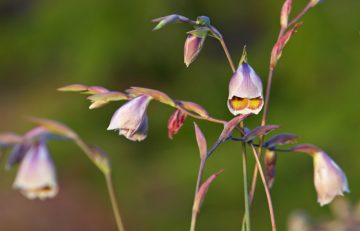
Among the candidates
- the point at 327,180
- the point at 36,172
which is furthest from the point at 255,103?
the point at 36,172

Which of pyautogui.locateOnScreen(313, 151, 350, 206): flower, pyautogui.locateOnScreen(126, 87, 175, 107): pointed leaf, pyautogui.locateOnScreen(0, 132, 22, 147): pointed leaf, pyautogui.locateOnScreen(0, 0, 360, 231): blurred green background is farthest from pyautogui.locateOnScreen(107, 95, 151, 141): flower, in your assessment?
pyautogui.locateOnScreen(0, 0, 360, 231): blurred green background

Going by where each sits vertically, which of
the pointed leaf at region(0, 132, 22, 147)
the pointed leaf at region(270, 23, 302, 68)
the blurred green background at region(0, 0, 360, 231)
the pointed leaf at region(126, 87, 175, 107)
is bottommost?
the blurred green background at region(0, 0, 360, 231)

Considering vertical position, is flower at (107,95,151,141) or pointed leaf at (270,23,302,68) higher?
pointed leaf at (270,23,302,68)

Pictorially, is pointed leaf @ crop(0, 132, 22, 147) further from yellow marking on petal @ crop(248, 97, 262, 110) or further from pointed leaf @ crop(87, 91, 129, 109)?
yellow marking on petal @ crop(248, 97, 262, 110)

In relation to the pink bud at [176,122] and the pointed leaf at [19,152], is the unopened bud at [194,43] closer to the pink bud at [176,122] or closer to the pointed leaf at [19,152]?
the pink bud at [176,122]

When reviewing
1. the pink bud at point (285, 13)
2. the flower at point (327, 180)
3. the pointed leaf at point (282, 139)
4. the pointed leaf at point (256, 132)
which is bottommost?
the flower at point (327, 180)

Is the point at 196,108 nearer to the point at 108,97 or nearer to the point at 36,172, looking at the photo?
the point at 108,97

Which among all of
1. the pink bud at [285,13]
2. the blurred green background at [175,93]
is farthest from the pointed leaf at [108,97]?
the blurred green background at [175,93]
